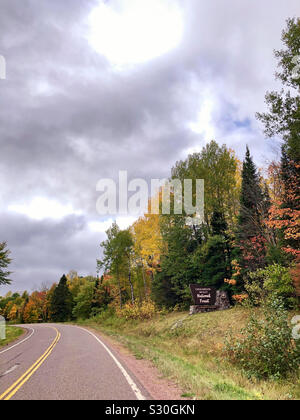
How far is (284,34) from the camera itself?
13008mm

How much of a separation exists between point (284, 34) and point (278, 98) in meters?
3.20

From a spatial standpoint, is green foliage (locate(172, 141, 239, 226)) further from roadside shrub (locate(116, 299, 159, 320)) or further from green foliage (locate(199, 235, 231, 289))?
roadside shrub (locate(116, 299, 159, 320))

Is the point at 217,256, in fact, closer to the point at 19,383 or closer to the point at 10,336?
the point at 19,383

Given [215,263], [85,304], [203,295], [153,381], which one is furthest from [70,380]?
[85,304]

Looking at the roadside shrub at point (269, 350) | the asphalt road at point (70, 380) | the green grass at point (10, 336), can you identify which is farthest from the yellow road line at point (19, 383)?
the green grass at point (10, 336)

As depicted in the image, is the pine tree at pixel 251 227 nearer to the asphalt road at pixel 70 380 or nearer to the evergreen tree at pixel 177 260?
the evergreen tree at pixel 177 260

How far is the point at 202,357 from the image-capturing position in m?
12.4

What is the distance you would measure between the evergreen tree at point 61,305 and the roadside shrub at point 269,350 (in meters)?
60.8

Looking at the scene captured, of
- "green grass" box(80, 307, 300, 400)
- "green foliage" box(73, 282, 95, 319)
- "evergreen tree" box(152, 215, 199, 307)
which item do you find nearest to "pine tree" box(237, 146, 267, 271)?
"green grass" box(80, 307, 300, 400)

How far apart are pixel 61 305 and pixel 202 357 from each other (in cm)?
5892

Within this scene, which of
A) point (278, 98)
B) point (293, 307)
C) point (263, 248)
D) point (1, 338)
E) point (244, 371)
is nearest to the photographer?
point (244, 371)
